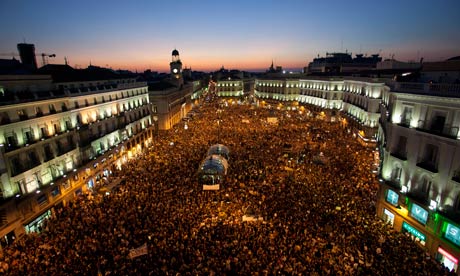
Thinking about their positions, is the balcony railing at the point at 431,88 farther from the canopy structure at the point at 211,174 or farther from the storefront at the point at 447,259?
the canopy structure at the point at 211,174

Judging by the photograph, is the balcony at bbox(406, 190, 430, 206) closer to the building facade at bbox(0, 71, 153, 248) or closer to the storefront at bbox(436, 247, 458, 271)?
the storefront at bbox(436, 247, 458, 271)

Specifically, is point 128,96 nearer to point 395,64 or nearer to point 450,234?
point 450,234

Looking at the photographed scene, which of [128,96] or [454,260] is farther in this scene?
[128,96]

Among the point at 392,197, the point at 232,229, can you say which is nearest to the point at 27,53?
the point at 232,229

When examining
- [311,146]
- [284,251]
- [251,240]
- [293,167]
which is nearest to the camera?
[284,251]

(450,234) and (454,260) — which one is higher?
(450,234)

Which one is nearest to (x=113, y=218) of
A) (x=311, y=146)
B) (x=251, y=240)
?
(x=251, y=240)
